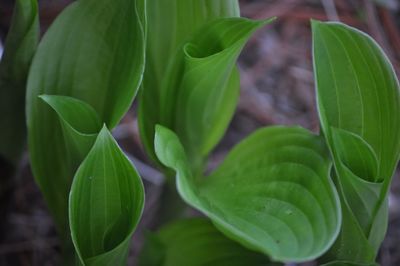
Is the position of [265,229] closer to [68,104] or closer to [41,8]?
[68,104]

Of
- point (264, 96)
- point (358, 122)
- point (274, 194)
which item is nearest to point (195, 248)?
point (274, 194)

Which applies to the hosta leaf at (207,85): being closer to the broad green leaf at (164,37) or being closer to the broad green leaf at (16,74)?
the broad green leaf at (164,37)

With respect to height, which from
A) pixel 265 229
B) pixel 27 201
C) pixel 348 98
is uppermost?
pixel 348 98

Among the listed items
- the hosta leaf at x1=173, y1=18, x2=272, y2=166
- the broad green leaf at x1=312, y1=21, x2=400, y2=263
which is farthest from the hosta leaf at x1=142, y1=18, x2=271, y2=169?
the broad green leaf at x1=312, y1=21, x2=400, y2=263

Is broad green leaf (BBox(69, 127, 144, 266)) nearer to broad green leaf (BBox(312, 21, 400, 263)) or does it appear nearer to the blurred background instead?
broad green leaf (BBox(312, 21, 400, 263))

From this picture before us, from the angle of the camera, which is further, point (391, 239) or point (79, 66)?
point (391, 239)

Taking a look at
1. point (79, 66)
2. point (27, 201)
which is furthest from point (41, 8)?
point (79, 66)
